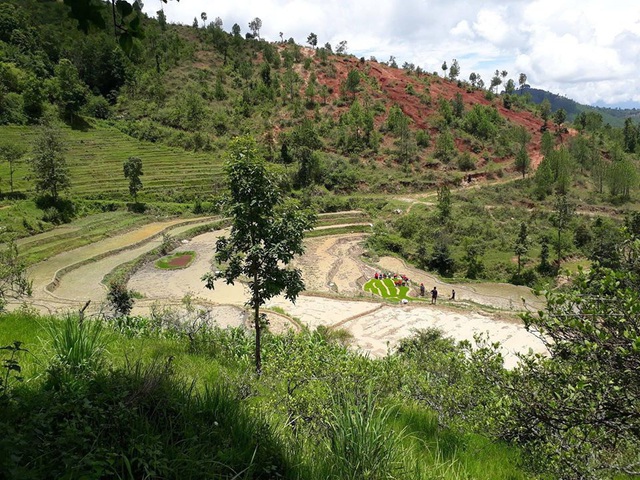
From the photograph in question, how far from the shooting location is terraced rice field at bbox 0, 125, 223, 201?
139 feet

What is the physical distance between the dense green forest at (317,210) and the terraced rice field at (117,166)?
364 mm

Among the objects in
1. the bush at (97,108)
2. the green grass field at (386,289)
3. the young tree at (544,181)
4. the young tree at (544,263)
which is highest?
the bush at (97,108)

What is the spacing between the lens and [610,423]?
11.0ft

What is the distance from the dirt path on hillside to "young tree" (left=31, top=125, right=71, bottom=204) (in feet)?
23.9

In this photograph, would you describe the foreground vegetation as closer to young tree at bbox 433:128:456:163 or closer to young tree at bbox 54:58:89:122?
young tree at bbox 54:58:89:122

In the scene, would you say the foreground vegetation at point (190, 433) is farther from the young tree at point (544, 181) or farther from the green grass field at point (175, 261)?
the young tree at point (544, 181)

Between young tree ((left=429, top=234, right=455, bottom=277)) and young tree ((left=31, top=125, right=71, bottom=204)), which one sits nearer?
young tree ((left=31, top=125, right=71, bottom=204))

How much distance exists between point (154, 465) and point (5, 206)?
38.8 m

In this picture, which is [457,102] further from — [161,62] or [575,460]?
[575,460]

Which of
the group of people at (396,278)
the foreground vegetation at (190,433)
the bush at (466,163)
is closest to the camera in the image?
the foreground vegetation at (190,433)

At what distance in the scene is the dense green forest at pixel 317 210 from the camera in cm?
299

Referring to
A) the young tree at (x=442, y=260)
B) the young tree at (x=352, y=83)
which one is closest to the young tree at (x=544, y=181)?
the young tree at (x=442, y=260)

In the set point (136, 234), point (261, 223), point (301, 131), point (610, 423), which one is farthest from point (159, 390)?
point (301, 131)

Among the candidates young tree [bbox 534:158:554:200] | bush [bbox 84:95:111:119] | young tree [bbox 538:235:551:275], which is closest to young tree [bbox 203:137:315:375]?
young tree [bbox 538:235:551:275]
